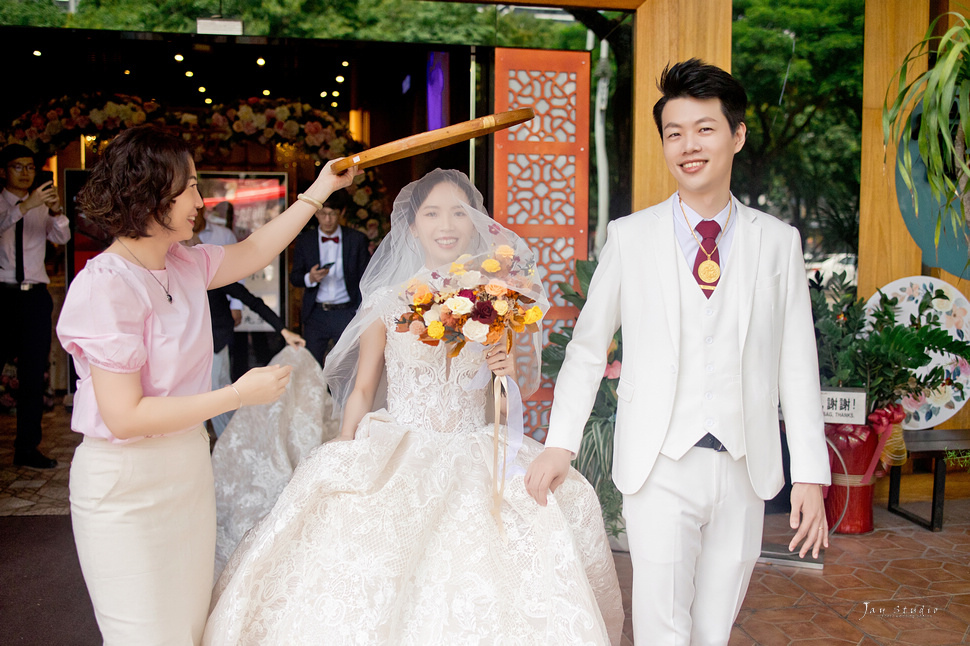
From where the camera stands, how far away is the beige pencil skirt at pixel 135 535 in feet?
6.61

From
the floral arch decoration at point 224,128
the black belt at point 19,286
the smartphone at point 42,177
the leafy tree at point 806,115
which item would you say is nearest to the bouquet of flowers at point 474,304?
the leafy tree at point 806,115

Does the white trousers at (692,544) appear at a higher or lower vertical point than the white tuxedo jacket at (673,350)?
lower

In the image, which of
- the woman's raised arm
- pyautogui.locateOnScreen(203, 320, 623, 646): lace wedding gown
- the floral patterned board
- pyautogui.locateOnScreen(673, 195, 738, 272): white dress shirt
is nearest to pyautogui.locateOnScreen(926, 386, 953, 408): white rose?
the floral patterned board

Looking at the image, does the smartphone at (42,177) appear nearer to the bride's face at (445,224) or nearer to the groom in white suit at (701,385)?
the bride's face at (445,224)

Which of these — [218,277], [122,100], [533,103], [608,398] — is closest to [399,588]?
[218,277]

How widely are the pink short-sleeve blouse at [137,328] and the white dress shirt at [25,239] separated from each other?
4.11 metres

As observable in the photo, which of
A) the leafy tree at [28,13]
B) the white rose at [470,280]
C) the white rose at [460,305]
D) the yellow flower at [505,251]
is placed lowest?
the white rose at [460,305]

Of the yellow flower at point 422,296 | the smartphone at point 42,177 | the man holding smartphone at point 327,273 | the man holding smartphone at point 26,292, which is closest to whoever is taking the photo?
Answer: the yellow flower at point 422,296

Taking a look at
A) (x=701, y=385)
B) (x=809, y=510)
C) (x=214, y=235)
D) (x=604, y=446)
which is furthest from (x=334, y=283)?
(x=809, y=510)

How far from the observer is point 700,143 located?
6.85 ft

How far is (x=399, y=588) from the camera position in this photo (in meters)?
2.30

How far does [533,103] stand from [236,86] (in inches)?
179

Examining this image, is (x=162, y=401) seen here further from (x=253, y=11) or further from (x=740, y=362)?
(x=253, y=11)

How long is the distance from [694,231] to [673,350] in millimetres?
353
